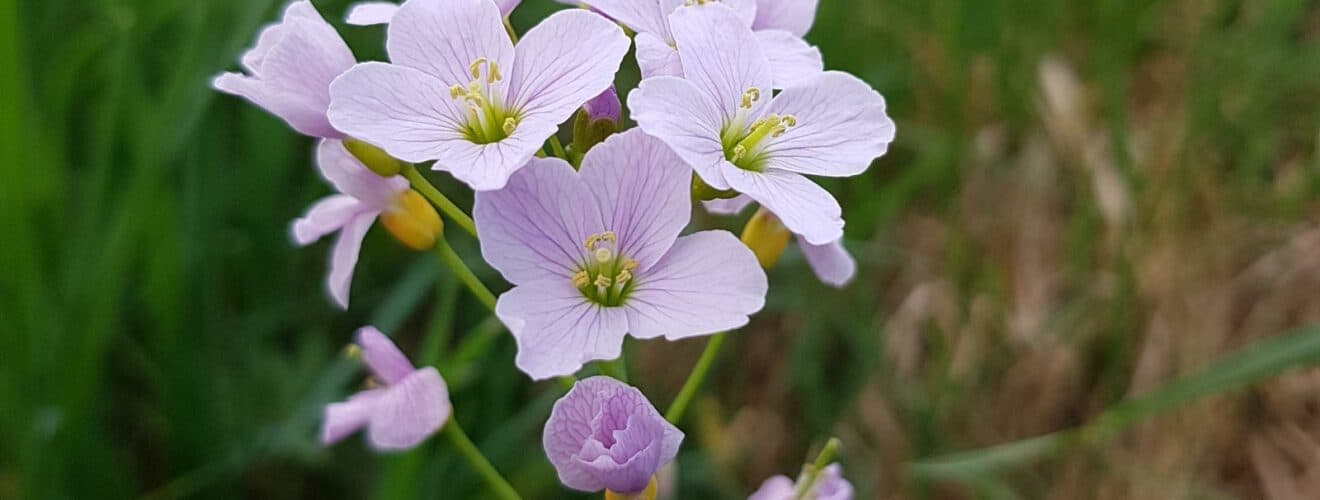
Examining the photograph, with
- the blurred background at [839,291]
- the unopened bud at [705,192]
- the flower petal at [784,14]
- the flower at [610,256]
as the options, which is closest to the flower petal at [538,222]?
the flower at [610,256]

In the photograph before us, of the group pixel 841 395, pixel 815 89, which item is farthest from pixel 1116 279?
pixel 815 89

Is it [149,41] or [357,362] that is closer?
[357,362]

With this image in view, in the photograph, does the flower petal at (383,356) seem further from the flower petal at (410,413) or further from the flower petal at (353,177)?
the flower petal at (353,177)

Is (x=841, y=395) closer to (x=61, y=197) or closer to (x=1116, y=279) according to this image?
(x=1116, y=279)

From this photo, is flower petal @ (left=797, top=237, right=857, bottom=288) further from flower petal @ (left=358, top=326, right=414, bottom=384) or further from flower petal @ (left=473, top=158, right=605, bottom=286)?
flower petal @ (left=358, top=326, right=414, bottom=384)

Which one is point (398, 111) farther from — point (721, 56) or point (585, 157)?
point (721, 56)
